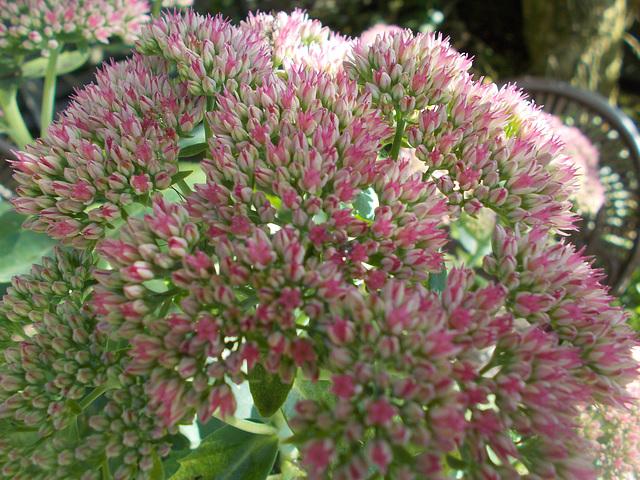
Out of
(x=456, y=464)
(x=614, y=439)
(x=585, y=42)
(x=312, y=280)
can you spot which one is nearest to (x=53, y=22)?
(x=312, y=280)

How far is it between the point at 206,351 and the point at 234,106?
0.44 m

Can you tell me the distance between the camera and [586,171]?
1.83 meters

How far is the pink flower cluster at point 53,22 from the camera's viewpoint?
138cm

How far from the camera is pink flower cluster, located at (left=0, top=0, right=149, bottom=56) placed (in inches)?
54.4

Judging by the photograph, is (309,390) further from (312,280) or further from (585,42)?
(585,42)

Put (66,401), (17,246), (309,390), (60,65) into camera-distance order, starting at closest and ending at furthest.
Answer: (66,401) → (309,390) → (17,246) → (60,65)

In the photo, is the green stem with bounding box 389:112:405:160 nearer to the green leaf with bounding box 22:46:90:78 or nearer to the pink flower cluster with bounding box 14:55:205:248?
the pink flower cluster with bounding box 14:55:205:248

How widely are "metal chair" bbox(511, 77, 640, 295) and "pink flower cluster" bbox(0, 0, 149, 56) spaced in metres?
1.69

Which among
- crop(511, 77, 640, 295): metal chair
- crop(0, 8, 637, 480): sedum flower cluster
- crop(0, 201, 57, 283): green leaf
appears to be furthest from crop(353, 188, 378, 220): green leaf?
crop(511, 77, 640, 295): metal chair

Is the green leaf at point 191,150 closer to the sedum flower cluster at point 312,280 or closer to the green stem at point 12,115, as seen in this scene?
the sedum flower cluster at point 312,280

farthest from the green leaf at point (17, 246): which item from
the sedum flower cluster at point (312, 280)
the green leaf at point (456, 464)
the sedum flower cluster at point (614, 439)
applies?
the sedum flower cluster at point (614, 439)

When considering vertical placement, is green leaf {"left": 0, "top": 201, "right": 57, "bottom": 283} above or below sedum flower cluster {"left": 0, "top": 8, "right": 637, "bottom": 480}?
below

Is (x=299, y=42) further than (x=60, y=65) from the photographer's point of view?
No

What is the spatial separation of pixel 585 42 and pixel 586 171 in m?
1.68
